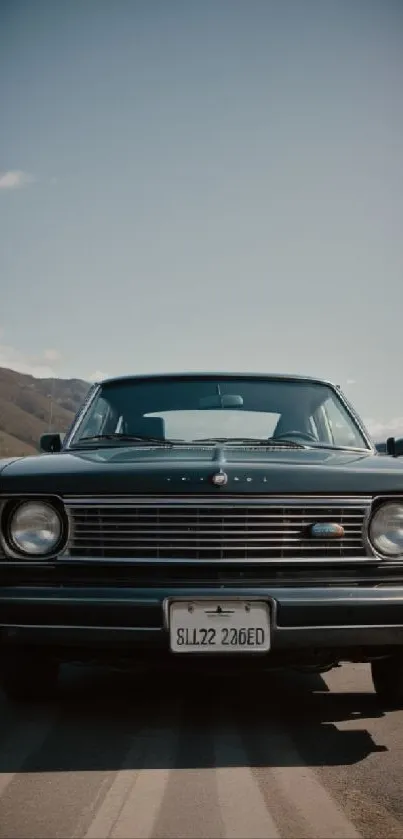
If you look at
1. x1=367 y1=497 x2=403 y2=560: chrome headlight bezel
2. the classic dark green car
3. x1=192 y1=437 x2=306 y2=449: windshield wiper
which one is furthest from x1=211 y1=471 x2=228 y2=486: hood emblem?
x1=192 y1=437 x2=306 y2=449: windshield wiper

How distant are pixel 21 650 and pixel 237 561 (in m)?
1.11

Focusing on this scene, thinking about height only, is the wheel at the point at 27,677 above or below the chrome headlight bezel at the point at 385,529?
below

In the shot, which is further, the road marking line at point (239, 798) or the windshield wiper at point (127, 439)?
the windshield wiper at point (127, 439)

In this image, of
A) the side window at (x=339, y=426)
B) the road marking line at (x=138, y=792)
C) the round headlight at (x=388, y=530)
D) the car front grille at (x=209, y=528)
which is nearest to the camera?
the road marking line at (x=138, y=792)

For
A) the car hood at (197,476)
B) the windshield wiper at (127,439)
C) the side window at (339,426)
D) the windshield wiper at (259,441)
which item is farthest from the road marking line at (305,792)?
the side window at (339,426)

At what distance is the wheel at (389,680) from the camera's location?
461cm

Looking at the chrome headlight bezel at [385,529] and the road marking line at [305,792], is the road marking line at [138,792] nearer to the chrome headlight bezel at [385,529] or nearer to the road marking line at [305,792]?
the road marking line at [305,792]

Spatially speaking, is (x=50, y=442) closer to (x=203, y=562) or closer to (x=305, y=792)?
(x=203, y=562)

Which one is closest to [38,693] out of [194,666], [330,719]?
[194,666]

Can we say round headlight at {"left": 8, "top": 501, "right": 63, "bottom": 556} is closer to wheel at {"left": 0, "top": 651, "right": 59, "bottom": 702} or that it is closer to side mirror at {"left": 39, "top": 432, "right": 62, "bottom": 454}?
wheel at {"left": 0, "top": 651, "right": 59, "bottom": 702}

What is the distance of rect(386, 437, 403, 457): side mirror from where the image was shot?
5406 millimetres

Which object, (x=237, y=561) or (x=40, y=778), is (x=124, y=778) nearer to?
(x=40, y=778)

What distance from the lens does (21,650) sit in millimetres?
4441

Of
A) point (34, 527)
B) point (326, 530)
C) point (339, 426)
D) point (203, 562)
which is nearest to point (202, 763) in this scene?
point (203, 562)
